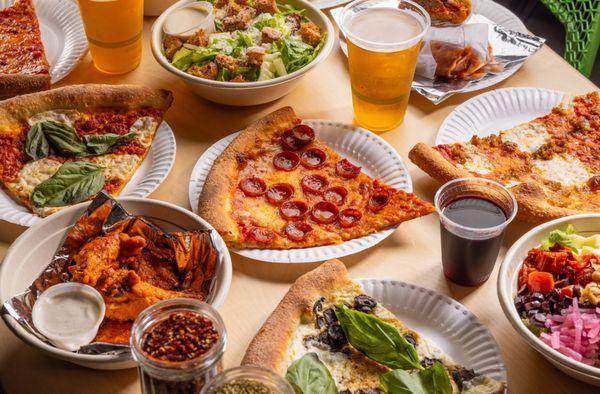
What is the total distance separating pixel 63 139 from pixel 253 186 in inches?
33.3

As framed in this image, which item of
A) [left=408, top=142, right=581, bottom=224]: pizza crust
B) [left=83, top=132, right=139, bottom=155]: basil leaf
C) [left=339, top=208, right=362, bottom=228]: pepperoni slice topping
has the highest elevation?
[left=408, top=142, right=581, bottom=224]: pizza crust

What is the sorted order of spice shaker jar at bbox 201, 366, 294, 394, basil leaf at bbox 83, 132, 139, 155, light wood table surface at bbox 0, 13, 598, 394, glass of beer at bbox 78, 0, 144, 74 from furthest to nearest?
glass of beer at bbox 78, 0, 144, 74 < basil leaf at bbox 83, 132, 139, 155 < light wood table surface at bbox 0, 13, 598, 394 < spice shaker jar at bbox 201, 366, 294, 394

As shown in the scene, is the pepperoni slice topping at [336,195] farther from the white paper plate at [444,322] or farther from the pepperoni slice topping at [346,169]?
the white paper plate at [444,322]

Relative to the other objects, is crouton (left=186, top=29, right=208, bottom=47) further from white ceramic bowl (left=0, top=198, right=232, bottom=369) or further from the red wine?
the red wine

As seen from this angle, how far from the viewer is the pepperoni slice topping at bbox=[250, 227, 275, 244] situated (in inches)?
105

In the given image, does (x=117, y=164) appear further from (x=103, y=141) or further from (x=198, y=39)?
(x=198, y=39)

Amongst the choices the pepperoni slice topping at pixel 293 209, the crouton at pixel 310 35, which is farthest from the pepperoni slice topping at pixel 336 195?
the crouton at pixel 310 35

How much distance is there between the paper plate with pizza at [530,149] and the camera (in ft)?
9.25

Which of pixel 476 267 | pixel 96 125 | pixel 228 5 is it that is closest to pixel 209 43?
pixel 228 5

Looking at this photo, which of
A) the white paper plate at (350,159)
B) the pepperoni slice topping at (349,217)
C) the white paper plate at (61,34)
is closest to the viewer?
the white paper plate at (350,159)

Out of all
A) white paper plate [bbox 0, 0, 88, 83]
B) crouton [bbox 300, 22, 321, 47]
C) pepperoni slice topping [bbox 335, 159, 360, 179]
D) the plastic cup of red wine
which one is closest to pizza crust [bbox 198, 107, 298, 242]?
pepperoni slice topping [bbox 335, 159, 360, 179]

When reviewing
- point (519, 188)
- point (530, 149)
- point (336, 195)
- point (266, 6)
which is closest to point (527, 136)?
point (530, 149)

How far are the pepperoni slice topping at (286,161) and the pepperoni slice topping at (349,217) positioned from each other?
366 mm

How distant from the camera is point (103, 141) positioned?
3.14 m
